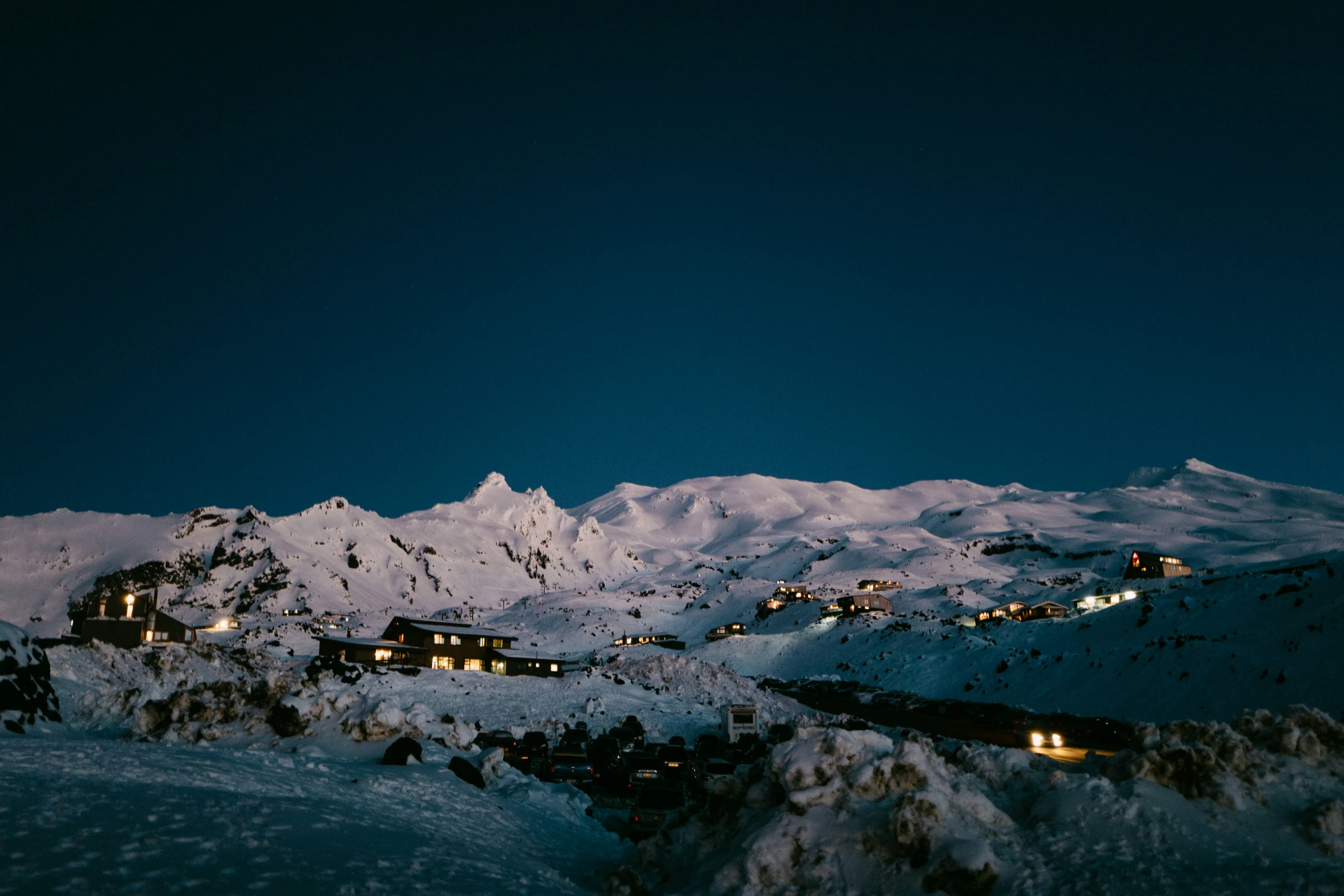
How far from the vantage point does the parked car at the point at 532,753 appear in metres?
26.5

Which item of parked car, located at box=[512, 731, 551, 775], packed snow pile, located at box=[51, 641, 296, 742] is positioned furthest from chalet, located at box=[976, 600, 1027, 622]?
packed snow pile, located at box=[51, 641, 296, 742]

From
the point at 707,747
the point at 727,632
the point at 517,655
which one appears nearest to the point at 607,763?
the point at 707,747

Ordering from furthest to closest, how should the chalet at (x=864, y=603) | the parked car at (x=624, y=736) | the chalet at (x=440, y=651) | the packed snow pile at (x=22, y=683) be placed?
Result: the chalet at (x=864, y=603)
the chalet at (x=440, y=651)
the parked car at (x=624, y=736)
the packed snow pile at (x=22, y=683)

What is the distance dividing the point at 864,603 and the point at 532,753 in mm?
94734

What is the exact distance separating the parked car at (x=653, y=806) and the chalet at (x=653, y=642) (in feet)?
315

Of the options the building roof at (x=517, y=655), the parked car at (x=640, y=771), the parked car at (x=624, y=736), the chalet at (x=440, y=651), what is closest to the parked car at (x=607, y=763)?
the parked car at (x=640, y=771)

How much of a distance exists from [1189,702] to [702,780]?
30.8 m

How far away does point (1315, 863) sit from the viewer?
289 inches

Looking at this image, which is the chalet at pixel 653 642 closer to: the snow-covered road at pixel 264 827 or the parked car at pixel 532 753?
the parked car at pixel 532 753

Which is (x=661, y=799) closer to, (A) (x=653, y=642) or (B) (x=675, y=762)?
(B) (x=675, y=762)

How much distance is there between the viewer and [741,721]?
35875 millimetres

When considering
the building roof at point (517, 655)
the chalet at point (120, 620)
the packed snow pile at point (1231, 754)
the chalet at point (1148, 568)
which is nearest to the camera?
the packed snow pile at point (1231, 754)

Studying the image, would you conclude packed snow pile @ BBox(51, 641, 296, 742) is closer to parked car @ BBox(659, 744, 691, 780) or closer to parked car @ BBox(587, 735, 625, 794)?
parked car @ BBox(587, 735, 625, 794)

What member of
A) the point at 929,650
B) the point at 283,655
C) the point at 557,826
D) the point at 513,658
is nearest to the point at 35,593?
the point at 283,655
